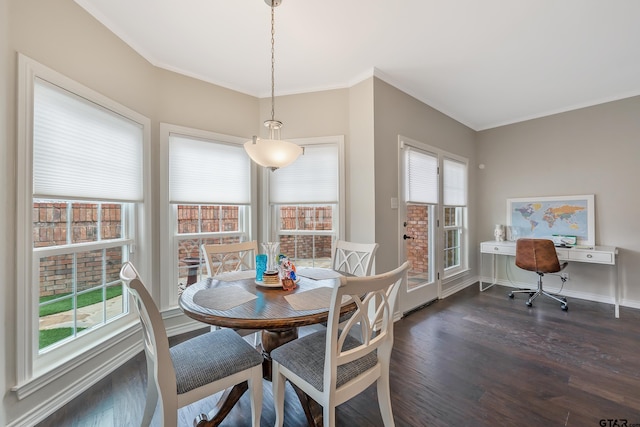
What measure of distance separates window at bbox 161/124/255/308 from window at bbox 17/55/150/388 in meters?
0.27

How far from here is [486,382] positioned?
1.89 meters

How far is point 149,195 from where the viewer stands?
2.40 metres

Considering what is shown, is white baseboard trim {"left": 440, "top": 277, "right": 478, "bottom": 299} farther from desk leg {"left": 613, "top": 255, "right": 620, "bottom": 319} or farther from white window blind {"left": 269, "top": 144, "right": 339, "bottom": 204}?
white window blind {"left": 269, "top": 144, "right": 339, "bottom": 204}

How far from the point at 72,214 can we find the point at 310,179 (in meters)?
2.07

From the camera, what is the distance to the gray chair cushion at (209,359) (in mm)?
1217

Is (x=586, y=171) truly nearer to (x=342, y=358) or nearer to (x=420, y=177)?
(x=420, y=177)

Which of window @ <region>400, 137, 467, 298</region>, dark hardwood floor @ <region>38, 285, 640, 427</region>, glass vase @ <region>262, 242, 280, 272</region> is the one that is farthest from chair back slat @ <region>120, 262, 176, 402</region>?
window @ <region>400, 137, 467, 298</region>

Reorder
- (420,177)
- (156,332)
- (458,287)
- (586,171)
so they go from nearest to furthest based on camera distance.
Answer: (156,332), (420,177), (586,171), (458,287)

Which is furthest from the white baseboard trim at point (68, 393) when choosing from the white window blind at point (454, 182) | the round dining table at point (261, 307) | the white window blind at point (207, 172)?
the white window blind at point (454, 182)

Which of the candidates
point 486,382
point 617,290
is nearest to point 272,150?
point 486,382

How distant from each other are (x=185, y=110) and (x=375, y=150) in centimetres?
200

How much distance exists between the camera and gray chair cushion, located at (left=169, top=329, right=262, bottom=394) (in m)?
1.22

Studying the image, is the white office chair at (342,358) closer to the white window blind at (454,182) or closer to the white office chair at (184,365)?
the white office chair at (184,365)

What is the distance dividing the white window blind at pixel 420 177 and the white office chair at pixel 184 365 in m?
2.47
